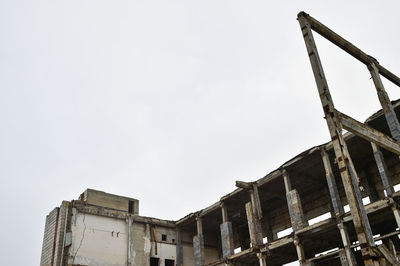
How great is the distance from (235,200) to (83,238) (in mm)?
8394

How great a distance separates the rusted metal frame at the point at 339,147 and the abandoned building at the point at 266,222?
22.3 feet

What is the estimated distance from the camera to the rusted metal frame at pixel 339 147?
5145 mm

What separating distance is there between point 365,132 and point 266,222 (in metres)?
17.8

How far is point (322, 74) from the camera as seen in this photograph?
6.56 metres

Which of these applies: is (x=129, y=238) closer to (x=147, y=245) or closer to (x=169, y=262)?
(x=147, y=245)

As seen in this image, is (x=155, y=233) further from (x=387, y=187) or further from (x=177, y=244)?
(x=387, y=187)

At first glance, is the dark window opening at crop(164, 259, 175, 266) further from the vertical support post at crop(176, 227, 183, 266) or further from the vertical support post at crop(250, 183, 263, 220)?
the vertical support post at crop(250, 183, 263, 220)

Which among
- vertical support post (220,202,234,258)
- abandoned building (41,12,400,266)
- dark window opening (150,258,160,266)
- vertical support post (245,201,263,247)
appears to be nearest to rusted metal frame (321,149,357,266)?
abandoned building (41,12,400,266)

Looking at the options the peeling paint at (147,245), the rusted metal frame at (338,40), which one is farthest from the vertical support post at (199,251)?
the rusted metal frame at (338,40)

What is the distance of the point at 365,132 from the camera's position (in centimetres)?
652

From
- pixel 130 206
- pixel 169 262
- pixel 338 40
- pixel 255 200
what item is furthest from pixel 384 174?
pixel 130 206

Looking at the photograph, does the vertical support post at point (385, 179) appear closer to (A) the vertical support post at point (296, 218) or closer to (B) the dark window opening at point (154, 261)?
(A) the vertical support post at point (296, 218)

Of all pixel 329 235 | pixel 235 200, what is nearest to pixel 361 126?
pixel 329 235

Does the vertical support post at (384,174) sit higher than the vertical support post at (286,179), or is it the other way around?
the vertical support post at (286,179)
